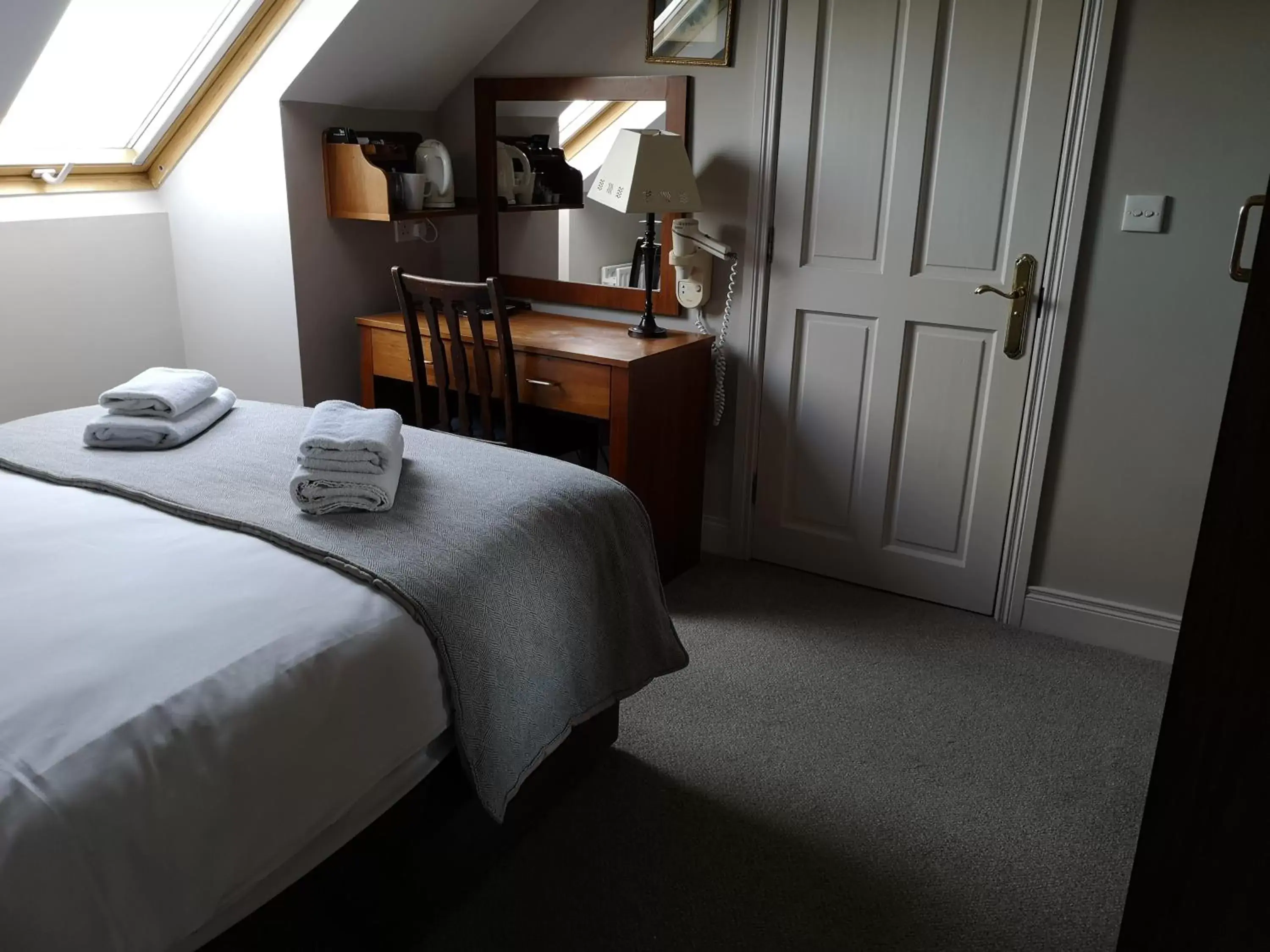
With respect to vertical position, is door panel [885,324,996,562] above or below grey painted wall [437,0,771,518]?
below

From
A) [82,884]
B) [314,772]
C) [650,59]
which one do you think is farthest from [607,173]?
[82,884]

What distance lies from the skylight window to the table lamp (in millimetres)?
1143

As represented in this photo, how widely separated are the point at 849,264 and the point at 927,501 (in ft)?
2.48

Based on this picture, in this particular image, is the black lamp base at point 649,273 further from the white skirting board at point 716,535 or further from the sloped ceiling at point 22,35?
the sloped ceiling at point 22,35

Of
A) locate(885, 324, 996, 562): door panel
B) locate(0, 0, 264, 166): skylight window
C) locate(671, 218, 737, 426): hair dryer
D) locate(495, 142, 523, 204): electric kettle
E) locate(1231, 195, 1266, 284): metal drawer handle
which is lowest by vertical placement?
locate(885, 324, 996, 562): door panel

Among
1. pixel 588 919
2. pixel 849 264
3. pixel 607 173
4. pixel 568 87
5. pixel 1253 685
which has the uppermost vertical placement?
pixel 568 87

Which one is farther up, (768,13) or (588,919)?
Answer: (768,13)

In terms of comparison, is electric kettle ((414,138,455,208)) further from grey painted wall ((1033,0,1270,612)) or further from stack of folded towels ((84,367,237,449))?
grey painted wall ((1033,0,1270,612))

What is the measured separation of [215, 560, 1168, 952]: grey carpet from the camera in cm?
173

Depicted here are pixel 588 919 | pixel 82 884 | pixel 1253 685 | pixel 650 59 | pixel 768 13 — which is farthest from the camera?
pixel 650 59

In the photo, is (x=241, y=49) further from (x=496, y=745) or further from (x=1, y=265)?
(x=496, y=745)

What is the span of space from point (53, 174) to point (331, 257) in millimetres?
845

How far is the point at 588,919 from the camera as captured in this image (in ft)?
5.85

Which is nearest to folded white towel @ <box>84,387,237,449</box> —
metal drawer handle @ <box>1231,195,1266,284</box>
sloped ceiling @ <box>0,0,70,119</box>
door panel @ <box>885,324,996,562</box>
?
sloped ceiling @ <box>0,0,70,119</box>
